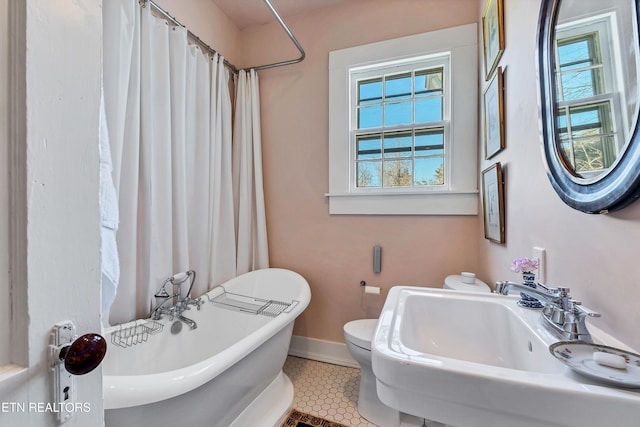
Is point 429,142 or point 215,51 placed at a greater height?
point 215,51

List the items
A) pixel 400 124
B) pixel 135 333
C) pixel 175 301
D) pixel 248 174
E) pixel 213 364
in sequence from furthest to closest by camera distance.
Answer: pixel 248 174 → pixel 400 124 → pixel 175 301 → pixel 135 333 → pixel 213 364

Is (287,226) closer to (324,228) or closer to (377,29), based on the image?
(324,228)

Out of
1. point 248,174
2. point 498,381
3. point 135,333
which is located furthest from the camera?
point 248,174

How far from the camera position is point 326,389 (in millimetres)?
1719

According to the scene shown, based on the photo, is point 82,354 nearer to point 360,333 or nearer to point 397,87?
point 360,333

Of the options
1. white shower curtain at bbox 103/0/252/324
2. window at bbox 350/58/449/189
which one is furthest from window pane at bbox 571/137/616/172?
white shower curtain at bbox 103/0/252/324

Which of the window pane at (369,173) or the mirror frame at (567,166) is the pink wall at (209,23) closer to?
the window pane at (369,173)

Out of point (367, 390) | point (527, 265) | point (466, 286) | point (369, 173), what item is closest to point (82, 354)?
point (527, 265)

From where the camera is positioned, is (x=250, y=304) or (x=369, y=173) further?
(x=369, y=173)

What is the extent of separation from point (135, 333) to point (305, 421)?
1.01 meters

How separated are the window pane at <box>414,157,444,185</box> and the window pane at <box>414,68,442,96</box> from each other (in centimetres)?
48

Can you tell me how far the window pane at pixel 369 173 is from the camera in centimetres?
205

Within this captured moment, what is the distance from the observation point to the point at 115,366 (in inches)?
48.8

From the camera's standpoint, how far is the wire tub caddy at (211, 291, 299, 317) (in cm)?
173
